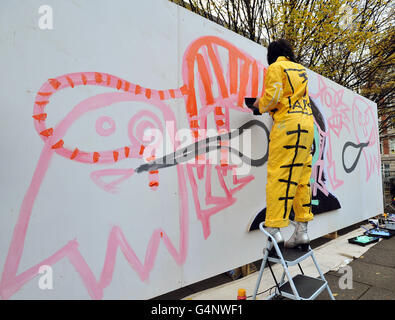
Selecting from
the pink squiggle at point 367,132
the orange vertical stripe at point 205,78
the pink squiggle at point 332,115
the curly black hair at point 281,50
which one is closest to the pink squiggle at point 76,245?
the orange vertical stripe at point 205,78

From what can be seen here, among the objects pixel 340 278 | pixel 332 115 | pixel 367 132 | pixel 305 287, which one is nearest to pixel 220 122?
pixel 305 287

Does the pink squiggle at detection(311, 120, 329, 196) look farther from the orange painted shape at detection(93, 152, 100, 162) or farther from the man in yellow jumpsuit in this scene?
the orange painted shape at detection(93, 152, 100, 162)

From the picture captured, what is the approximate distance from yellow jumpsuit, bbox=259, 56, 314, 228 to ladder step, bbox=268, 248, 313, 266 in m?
0.23

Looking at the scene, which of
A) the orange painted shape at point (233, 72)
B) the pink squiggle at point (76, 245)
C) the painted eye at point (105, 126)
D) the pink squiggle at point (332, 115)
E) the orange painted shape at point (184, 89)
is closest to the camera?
the pink squiggle at point (76, 245)

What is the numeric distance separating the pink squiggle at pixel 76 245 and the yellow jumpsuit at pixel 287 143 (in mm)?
727

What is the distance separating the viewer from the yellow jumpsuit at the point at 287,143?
186cm

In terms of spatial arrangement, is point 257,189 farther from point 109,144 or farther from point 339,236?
point 339,236

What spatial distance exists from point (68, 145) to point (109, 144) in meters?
0.25

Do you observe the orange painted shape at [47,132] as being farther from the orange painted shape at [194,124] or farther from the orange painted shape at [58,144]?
the orange painted shape at [194,124]

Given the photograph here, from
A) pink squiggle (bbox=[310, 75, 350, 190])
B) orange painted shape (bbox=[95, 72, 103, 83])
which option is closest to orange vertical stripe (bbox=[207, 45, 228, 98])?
orange painted shape (bbox=[95, 72, 103, 83])

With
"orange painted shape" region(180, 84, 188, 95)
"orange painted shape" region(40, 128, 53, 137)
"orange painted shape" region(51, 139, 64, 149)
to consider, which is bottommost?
"orange painted shape" region(51, 139, 64, 149)

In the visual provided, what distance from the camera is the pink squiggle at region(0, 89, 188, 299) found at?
136 centimetres
